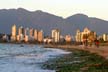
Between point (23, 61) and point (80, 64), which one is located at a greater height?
point (80, 64)

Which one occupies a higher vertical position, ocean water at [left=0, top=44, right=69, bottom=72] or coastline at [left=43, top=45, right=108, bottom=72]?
coastline at [left=43, top=45, right=108, bottom=72]

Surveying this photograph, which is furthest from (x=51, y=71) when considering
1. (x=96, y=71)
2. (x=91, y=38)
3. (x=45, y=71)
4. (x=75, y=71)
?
(x=91, y=38)

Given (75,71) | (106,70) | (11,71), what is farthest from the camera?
(11,71)

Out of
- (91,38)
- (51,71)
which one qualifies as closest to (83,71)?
(51,71)

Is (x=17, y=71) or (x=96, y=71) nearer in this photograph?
(x=96, y=71)

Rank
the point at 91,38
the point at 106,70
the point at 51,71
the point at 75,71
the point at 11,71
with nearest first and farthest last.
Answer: the point at 106,70, the point at 75,71, the point at 51,71, the point at 11,71, the point at 91,38

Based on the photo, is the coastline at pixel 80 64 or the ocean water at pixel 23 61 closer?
the coastline at pixel 80 64

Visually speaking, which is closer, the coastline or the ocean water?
the coastline

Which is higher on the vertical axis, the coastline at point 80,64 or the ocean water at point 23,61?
the coastline at point 80,64

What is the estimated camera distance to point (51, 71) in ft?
105

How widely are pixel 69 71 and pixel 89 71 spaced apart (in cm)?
204

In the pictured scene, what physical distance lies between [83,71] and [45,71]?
5.27m

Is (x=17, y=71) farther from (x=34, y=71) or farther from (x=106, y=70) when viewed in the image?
(x=106, y=70)

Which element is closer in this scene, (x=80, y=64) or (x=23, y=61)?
(x=80, y=64)
